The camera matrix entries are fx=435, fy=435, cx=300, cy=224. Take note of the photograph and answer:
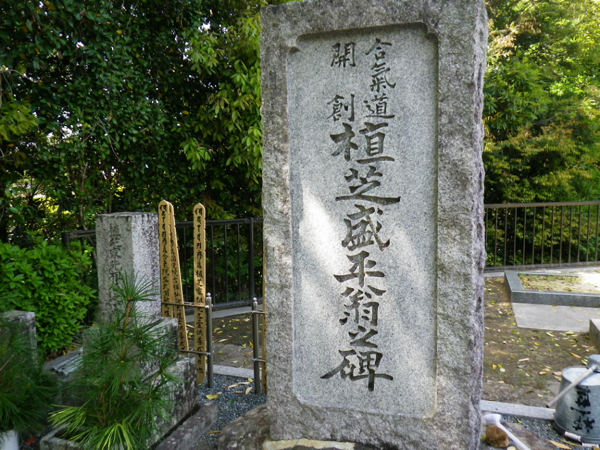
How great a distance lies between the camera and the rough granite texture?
2.44m

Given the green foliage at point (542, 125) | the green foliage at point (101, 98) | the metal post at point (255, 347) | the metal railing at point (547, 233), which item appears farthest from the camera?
the metal railing at point (547, 233)

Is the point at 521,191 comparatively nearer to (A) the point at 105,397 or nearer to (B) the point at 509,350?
(B) the point at 509,350

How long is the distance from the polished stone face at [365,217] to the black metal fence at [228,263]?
173 inches

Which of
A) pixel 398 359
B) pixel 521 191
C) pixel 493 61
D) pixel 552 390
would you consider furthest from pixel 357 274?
pixel 493 61

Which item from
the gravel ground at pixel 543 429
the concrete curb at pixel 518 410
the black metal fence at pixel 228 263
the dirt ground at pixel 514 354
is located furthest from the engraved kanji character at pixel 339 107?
the black metal fence at pixel 228 263

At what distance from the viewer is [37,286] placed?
13.7 ft

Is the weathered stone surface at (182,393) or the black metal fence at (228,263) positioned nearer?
the weathered stone surface at (182,393)

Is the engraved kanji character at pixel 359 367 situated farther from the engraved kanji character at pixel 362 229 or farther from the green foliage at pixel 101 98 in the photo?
the green foliage at pixel 101 98

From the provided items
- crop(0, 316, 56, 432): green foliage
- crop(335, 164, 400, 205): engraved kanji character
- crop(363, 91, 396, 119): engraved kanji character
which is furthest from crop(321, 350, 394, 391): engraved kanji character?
crop(0, 316, 56, 432): green foliage

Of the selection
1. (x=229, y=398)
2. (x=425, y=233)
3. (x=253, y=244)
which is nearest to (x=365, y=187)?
(x=425, y=233)

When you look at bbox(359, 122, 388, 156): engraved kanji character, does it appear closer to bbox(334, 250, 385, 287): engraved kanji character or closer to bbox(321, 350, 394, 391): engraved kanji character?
bbox(334, 250, 385, 287): engraved kanji character

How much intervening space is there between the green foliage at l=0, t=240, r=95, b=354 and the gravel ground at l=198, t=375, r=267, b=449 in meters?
1.50

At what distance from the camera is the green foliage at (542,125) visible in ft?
32.3

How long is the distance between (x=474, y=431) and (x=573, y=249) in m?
9.81
